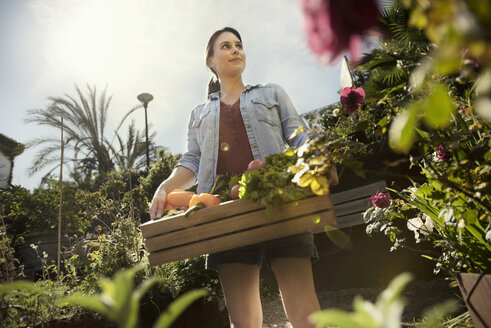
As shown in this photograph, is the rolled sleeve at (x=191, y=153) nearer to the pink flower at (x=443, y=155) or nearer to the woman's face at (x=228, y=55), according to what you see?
the woman's face at (x=228, y=55)

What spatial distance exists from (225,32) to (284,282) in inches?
61.3

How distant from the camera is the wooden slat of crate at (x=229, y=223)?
3.53 ft

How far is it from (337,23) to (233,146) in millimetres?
1520

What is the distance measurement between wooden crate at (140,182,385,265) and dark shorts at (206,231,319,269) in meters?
0.26

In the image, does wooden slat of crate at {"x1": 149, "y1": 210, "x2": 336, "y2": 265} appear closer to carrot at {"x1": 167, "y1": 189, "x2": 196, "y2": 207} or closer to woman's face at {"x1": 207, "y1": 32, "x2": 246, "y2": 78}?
carrot at {"x1": 167, "y1": 189, "x2": 196, "y2": 207}

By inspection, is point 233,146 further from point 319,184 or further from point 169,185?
point 319,184

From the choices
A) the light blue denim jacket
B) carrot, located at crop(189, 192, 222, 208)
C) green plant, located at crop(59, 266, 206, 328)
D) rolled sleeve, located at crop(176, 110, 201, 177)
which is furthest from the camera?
rolled sleeve, located at crop(176, 110, 201, 177)

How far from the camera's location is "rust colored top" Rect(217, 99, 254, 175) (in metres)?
1.75

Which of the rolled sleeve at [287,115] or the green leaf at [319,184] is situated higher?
the rolled sleeve at [287,115]

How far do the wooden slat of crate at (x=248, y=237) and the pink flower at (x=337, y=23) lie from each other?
840 millimetres

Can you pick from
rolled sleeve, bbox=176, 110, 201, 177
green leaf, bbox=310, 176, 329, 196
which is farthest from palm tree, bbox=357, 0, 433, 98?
green leaf, bbox=310, 176, 329, 196

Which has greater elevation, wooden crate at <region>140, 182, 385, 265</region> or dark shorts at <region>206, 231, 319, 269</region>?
wooden crate at <region>140, 182, 385, 265</region>

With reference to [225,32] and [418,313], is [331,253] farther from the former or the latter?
[225,32]

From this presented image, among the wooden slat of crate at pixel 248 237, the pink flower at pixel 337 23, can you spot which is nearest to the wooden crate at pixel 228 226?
the wooden slat of crate at pixel 248 237
